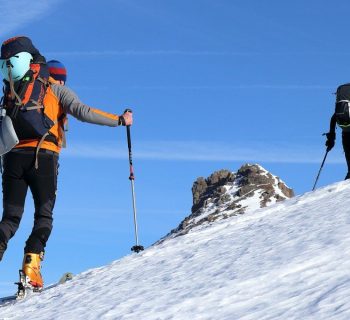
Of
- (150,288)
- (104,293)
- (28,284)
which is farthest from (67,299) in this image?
(28,284)

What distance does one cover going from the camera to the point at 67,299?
6926mm

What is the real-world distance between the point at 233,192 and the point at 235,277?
433ft

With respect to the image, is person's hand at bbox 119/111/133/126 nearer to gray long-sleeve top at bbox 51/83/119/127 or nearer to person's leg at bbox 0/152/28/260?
gray long-sleeve top at bbox 51/83/119/127

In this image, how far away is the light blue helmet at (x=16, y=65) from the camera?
8.38 metres

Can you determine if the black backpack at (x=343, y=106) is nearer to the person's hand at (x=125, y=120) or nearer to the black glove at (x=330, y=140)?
the black glove at (x=330, y=140)

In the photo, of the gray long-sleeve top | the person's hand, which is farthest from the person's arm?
the person's hand

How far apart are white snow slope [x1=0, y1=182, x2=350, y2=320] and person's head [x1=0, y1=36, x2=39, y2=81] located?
8.63 feet

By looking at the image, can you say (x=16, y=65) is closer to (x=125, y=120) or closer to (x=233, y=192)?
(x=125, y=120)

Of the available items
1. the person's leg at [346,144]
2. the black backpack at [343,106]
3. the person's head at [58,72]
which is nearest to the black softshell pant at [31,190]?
the person's head at [58,72]

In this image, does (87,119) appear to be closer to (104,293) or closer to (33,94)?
(33,94)

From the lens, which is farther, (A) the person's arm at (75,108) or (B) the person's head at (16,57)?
(A) the person's arm at (75,108)

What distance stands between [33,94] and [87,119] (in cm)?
74

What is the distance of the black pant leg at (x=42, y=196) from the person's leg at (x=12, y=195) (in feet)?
0.43

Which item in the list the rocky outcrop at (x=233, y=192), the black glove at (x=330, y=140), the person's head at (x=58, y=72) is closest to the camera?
the person's head at (x=58, y=72)
